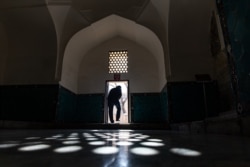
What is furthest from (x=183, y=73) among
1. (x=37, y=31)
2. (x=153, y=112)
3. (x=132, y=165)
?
(x=132, y=165)

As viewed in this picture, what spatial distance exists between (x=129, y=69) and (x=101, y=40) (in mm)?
1566

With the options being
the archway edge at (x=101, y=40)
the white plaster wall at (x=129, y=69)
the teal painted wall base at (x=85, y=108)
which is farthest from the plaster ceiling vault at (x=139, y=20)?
the white plaster wall at (x=129, y=69)

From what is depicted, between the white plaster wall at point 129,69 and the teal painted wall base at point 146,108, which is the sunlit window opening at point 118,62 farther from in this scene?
the teal painted wall base at point 146,108

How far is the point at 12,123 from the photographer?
4543 mm

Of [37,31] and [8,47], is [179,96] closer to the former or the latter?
[37,31]

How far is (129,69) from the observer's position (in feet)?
23.8

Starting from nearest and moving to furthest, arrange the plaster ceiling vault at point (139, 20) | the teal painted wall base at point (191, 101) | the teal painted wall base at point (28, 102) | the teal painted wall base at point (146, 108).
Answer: the teal painted wall base at point (191, 101)
the plaster ceiling vault at point (139, 20)
the teal painted wall base at point (28, 102)
the teal painted wall base at point (146, 108)

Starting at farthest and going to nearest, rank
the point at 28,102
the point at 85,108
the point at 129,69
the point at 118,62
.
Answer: the point at 118,62 → the point at 129,69 → the point at 85,108 → the point at 28,102

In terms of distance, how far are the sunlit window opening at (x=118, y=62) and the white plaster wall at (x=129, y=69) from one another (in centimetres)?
15

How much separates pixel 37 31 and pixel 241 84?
226 inches

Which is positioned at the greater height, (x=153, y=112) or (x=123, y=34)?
A: (x=123, y=34)

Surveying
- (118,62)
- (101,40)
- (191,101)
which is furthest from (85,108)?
(191,101)

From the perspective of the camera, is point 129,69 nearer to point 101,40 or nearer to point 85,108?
point 101,40

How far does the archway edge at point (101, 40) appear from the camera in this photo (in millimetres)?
6215
